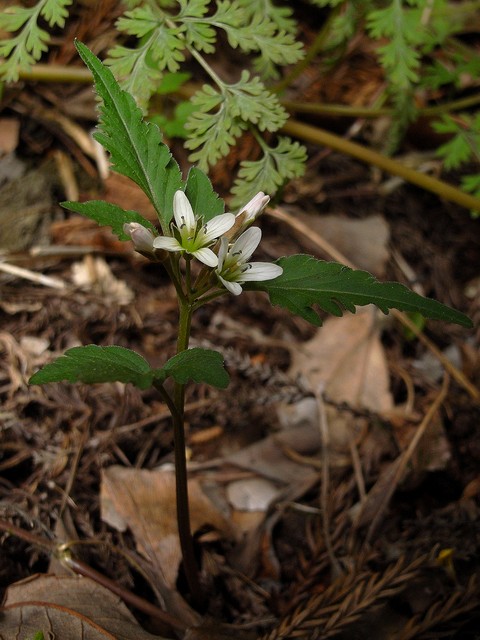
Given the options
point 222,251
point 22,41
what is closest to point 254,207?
point 222,251

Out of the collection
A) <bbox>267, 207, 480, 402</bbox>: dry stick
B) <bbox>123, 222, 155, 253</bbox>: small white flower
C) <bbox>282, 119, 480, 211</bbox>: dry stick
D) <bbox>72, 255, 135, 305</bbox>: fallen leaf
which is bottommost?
<bbox>72, 255, 135, 305</bbox>: fallen leaf

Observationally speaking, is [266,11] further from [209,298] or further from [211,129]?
[209,298]

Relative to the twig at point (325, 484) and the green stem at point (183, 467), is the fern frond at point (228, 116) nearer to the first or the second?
the green stem at point (183, 467)

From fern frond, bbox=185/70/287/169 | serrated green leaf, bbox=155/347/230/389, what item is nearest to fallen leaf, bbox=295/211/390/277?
fern frond, bbox=185/70/287/169

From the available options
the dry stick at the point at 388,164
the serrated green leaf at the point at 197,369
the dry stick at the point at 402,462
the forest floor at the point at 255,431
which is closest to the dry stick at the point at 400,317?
the forest floor at the point at 255,431

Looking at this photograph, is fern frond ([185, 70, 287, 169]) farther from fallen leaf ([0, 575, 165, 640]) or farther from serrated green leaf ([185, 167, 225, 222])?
fallen leaf ([0, 575, 165, 640])

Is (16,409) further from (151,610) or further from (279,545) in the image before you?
(279,545)

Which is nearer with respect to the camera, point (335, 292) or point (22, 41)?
point (335, 292)
